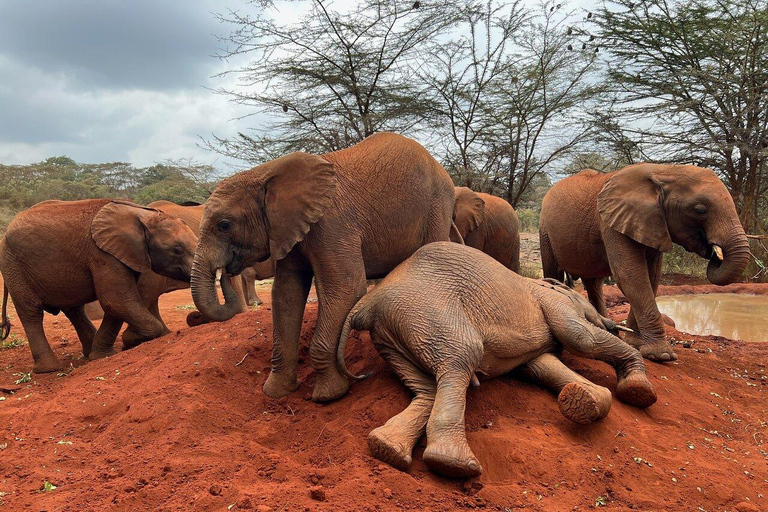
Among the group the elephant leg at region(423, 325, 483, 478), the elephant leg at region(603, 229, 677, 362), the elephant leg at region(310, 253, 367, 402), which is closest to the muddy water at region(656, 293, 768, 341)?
the elephant leg at region(603, 229, 677, 362)

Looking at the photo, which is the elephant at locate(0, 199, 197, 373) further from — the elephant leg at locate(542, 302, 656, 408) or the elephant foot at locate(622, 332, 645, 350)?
the elephant foot at locate(622, 332, 645, 350)

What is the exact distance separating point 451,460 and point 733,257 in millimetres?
3783

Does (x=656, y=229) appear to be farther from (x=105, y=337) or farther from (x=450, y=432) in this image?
(x=105, y=337)

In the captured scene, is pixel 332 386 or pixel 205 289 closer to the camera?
pixel 332 386

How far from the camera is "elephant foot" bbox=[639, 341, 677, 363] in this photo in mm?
5543

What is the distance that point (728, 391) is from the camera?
4988 millimetres

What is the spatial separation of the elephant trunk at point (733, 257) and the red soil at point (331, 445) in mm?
1016

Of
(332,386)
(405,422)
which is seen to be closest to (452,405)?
(405,422)

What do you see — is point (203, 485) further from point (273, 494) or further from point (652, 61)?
point (652, 61)

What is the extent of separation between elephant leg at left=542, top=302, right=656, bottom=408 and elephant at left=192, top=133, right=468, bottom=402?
4.34ft

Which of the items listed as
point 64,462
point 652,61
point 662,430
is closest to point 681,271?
point 652,61

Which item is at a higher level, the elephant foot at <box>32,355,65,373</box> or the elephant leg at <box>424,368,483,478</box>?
the elephant foot at <box>32,355,65,373</box>

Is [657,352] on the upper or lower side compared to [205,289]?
lower

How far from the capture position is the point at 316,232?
159 inches
